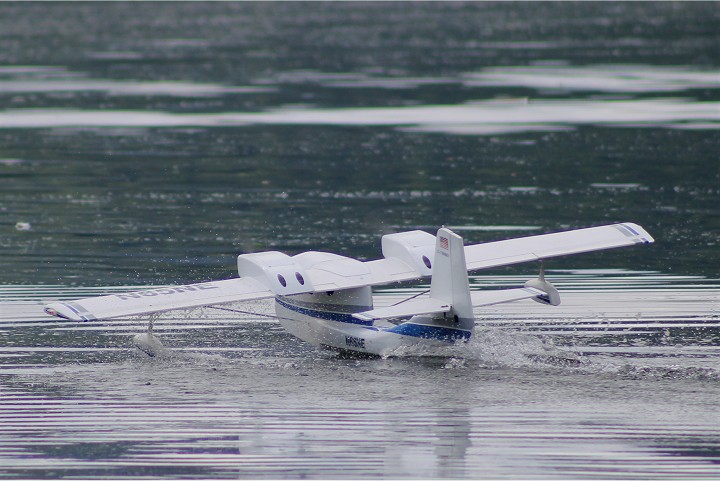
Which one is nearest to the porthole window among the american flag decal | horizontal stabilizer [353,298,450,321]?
the american flag decal

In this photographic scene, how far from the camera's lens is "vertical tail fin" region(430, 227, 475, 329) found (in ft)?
62.6

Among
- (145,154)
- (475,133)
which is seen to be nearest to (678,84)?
(475,133)

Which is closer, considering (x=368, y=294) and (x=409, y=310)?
(x=409, y=310)

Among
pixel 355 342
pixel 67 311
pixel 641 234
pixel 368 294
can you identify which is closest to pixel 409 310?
pixel 355 342

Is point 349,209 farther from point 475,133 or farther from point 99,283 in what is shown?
point 475,133

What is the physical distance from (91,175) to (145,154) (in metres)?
4.01

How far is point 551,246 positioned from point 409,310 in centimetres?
414

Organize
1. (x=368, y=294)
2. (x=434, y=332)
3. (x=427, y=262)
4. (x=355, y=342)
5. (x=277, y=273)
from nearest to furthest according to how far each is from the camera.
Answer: (x=434, y=332)
(x=277, y=273)
(x=355, y=342)
(x=368, y=294)
(x=427, y=262)

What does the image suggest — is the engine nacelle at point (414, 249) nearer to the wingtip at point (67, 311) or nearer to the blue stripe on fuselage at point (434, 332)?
the blue stripe on fuselage at point (434, 332)

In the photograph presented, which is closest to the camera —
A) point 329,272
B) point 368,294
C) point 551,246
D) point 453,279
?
point 453,279

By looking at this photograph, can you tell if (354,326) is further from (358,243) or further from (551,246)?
(358,243)

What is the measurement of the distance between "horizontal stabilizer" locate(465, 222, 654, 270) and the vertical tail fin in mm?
1813

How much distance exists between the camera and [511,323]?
22391 millimetres

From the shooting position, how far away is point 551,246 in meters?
21.9
